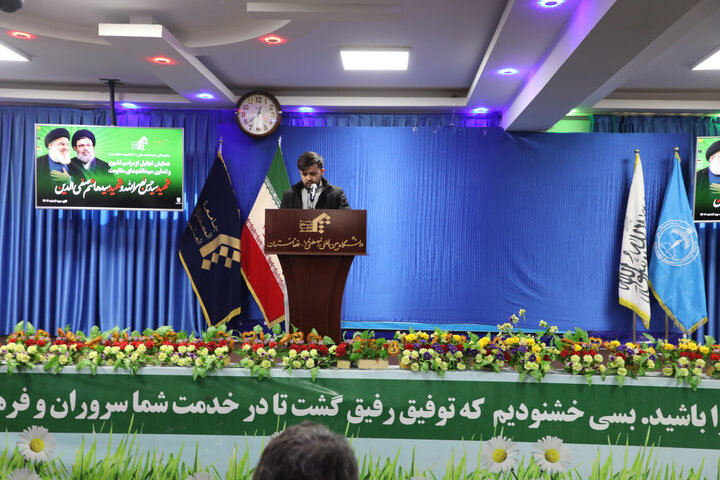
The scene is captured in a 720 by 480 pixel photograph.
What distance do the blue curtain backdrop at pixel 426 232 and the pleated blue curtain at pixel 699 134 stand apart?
8.2 inches

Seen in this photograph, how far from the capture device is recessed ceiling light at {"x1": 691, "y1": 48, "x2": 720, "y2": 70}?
4427 millimetres

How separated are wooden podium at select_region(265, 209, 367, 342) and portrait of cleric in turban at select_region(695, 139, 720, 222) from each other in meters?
4.12

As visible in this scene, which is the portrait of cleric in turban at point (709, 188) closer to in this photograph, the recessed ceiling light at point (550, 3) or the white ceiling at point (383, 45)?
the white ceiling at point (383, 45)

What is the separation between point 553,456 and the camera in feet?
6.43

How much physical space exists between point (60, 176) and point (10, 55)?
46.4 inches

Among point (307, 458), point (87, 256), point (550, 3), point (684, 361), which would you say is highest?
point (550, 3)

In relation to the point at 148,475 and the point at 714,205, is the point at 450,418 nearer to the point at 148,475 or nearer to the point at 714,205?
the point at 148,475

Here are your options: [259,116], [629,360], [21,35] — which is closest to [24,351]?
[629,360]

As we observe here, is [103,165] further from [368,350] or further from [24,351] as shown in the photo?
[368,350]

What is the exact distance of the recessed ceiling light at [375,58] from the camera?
182 inches

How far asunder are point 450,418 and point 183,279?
171 inches

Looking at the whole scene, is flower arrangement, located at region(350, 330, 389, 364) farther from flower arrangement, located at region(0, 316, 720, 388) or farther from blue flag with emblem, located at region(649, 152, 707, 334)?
blue flag with emblem, located at region(649, 152, 707, 334)

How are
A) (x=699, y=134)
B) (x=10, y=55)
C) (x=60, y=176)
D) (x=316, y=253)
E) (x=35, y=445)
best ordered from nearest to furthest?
(x=35, y=445) < (x=316, y=253) < (x=10, y=55) < (x=60, y=176) < (x=699, y=134)

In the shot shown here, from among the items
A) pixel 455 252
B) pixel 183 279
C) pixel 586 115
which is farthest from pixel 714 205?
pixel 183 279
